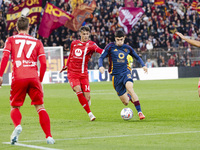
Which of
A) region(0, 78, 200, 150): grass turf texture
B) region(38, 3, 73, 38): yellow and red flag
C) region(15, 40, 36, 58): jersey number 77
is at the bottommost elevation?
region(0, 78, 200, 150): grass turf texture

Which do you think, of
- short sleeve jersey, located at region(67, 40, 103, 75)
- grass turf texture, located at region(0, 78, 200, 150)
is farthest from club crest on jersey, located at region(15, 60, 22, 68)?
short sleeve jersey, located at region(67, 40, 103, 75)

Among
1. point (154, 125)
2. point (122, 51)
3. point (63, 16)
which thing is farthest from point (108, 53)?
point (63, 16)

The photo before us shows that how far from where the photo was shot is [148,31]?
36.2 meters

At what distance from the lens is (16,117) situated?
7.83 m

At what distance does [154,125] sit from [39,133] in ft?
8.14

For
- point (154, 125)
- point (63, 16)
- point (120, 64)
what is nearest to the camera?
point (154, 125)

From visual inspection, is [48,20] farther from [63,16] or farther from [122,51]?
[122,51]

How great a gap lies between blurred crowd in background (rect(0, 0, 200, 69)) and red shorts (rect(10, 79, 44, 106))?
2559cm

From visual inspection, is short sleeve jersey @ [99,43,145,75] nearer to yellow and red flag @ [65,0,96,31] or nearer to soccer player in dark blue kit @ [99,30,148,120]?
soccer player in dark blue kit @ [99,30,148,120]

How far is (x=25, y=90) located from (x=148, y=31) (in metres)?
29.0

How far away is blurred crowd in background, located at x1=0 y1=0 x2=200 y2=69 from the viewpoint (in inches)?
1355

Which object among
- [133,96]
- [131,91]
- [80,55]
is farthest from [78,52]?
[133,96]

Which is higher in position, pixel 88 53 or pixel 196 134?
pixel 88 53

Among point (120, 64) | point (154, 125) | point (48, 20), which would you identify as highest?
point (48, 20)
